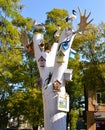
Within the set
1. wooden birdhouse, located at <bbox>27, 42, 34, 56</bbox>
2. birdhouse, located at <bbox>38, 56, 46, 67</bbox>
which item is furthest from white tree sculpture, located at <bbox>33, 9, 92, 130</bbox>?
wooden birdhouse, located at <bbox>27, 42, 34, 56</bbox>

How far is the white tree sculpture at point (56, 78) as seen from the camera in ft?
49.8

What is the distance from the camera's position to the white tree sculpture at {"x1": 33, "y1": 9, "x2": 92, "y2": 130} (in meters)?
15.2

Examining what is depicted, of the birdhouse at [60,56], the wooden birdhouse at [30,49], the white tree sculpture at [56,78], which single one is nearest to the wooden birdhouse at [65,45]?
the white tree sculpture at [56,78]

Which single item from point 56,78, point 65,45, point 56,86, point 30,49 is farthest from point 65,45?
point 30,49

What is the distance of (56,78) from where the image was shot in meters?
15.5

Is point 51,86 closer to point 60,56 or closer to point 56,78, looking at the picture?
point 56,78

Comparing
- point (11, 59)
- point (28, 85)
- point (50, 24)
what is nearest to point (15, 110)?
point (28, 85)

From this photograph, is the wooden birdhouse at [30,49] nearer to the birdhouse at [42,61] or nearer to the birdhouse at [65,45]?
the birdhouse at [42,61]

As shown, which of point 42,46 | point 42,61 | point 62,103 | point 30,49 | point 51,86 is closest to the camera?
point 62,103

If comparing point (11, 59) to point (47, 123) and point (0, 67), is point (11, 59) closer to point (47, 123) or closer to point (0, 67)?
point (0, 67)

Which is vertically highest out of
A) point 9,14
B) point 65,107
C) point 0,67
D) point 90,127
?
point 9,14

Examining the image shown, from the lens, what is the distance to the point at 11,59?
62.5 ft

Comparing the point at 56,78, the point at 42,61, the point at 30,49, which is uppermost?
the point at 30,49

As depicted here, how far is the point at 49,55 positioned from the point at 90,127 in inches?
756
